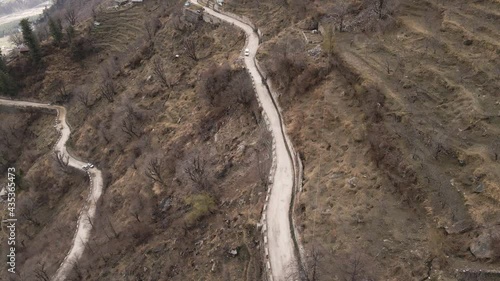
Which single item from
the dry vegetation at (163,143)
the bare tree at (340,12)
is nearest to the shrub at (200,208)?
the dry vegetation at (163,143)

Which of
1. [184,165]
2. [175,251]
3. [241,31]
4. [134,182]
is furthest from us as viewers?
[241,31]

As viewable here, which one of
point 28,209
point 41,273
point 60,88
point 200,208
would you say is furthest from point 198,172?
point 60,88

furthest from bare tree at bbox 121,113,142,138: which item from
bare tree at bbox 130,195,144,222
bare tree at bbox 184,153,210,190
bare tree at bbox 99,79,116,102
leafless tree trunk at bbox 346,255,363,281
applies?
leafless tree trunk at bbox 346,255,363,281

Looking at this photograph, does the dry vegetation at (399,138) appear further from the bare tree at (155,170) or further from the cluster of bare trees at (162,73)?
the cluster of bare trees at (162,73)

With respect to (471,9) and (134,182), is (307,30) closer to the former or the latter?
(471,9)

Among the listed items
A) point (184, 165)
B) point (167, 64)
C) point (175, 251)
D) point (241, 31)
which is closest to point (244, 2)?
point (241, 31)
